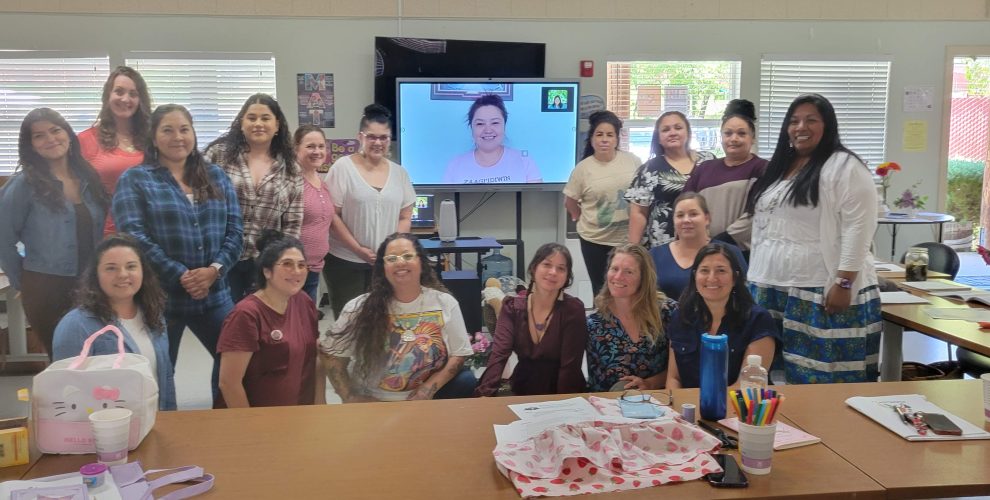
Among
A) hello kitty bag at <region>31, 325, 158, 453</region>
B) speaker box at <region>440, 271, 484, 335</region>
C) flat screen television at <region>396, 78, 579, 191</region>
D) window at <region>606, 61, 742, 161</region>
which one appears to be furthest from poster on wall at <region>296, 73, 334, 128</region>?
hello kitty bag at <region>31, 325, 158, 453</region>

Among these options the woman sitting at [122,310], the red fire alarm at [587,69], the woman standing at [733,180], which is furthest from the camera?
the red fire alarm at [587,69]

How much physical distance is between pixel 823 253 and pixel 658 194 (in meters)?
0.92

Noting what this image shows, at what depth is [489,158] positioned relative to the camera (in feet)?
18.9

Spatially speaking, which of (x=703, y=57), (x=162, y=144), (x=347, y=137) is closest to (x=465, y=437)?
(x=162, y=144)

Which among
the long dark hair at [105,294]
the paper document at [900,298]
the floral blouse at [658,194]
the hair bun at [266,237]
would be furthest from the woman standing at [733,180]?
the long dark hair at [105,294]

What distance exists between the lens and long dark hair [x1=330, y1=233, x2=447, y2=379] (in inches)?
114

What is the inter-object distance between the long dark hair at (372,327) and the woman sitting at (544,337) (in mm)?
395

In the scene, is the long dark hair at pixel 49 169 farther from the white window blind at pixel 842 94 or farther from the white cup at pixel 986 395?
the white window blind at pixel 842 94

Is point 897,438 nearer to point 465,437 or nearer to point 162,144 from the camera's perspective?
point 465,437

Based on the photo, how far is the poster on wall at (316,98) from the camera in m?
5.71

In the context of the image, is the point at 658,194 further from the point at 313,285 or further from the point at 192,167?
the point at 192,167

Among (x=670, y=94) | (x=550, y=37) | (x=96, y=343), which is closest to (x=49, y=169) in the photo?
(x=96, y=343)

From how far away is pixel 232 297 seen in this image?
3.24 metres

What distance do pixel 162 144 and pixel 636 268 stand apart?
1.88 metres
